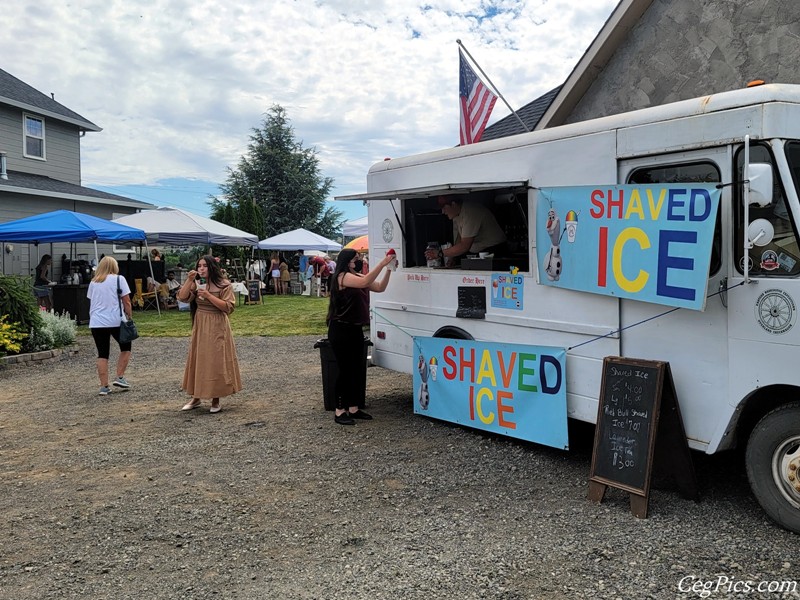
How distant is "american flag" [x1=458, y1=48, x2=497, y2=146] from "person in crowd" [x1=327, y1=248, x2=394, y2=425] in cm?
386

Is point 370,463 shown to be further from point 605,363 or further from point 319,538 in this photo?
point 605,363

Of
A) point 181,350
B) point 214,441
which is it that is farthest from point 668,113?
point 181,350

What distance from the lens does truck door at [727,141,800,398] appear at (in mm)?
3844

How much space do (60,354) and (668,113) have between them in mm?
10608

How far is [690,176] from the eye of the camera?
441 centimetres

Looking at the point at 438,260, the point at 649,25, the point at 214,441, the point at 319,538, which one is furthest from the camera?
the point at 649,25

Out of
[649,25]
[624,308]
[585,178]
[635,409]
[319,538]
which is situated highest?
[649,25]

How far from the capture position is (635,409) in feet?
14.6

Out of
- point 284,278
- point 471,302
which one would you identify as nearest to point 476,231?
point 471,302

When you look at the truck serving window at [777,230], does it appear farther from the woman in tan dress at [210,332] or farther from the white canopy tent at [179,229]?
the white canopy tent at [179,229]

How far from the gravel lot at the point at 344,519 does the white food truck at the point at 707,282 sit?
0.59 m

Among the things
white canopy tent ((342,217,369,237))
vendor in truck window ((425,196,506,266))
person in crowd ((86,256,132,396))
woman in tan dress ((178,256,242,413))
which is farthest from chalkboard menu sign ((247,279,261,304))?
vendor in truck window ((425,196,506,266))

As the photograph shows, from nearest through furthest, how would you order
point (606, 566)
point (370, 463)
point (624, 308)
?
point (606, 566), point (624, 308), point (370, 463)

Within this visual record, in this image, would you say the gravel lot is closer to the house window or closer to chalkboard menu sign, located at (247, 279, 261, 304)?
chalkboard menu sign, located at (247, 279, 261, 304)
